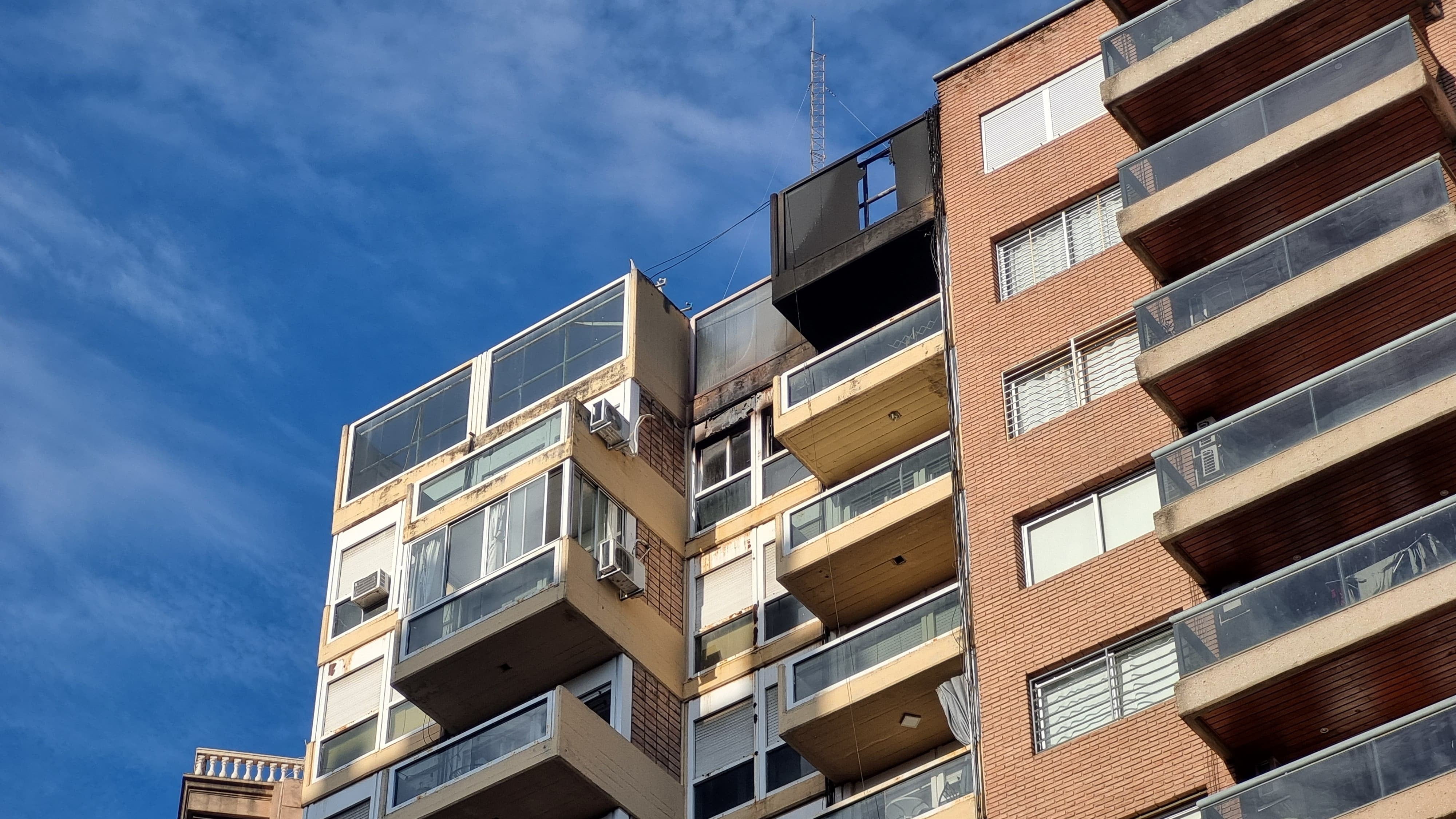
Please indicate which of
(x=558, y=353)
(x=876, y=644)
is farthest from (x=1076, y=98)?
(x=558, y=353)

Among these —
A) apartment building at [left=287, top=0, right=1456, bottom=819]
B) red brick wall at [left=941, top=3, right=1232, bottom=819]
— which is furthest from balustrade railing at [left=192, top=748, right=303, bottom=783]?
red brick wall at [left=941, top=3, right=1232, bottom=819]

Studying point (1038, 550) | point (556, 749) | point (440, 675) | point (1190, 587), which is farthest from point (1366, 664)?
point (440, 675)

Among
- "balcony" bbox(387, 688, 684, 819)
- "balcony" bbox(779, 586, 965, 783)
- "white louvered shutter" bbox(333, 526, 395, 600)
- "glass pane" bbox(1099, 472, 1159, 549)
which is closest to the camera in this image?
"glass pane" bbox(1099, 472, 1159, 549)

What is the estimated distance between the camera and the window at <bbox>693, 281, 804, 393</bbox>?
38.5 m

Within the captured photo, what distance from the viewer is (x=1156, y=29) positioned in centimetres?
3192

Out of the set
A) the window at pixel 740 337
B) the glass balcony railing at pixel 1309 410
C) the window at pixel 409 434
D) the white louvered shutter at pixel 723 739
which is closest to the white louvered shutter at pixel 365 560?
the window at pixel 409 434

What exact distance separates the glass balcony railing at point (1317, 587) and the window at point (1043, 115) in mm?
10219

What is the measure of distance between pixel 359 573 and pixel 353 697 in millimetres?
2427

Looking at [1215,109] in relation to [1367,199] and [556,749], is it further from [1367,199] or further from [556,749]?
[556,749]

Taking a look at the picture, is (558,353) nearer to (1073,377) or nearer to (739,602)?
(739,602)

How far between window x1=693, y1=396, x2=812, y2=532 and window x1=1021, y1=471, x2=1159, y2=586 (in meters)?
7.68

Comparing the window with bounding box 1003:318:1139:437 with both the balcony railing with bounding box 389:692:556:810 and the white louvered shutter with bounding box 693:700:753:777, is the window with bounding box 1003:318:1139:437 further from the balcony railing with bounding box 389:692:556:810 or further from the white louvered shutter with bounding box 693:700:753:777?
the balcony railing with bounding box 389:692:556:810

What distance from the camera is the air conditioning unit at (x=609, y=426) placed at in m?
36.1

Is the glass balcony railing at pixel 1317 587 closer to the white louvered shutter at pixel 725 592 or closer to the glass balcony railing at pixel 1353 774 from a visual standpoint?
the glass balcony railing at pixel 1353 774
